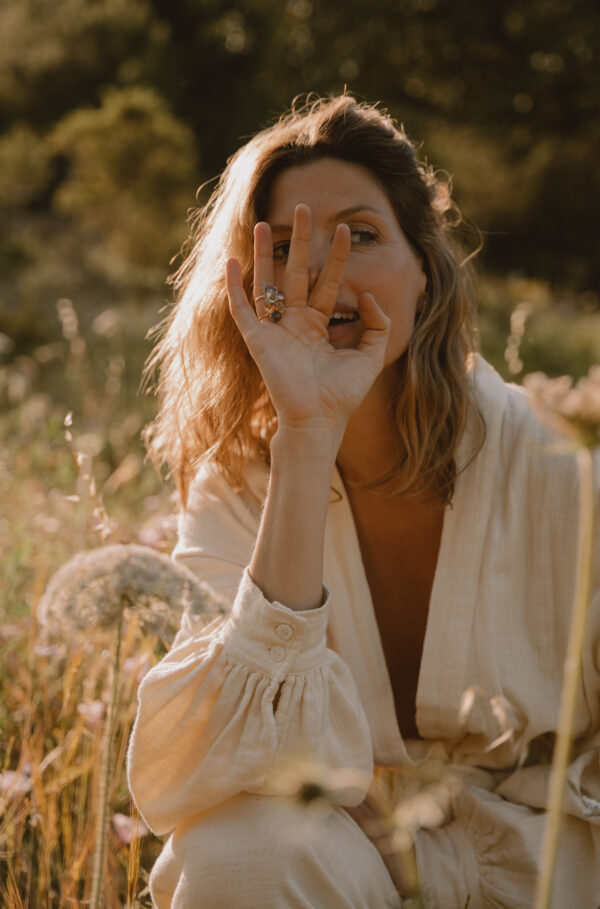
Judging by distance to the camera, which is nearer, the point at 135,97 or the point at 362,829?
the point at 362,829

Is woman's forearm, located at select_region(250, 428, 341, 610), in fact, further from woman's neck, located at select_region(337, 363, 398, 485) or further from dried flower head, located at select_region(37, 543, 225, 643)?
woman's neck, located at select_region(337, 363, 398, 485)

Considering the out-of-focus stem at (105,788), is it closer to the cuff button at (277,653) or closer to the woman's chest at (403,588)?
the cuff button at (277,653)

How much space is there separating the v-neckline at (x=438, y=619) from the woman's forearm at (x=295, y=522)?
0.45 m

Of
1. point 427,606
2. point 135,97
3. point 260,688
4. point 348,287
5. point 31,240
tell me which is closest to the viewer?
point 260,688

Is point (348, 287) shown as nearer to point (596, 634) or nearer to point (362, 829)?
point (596, 634)

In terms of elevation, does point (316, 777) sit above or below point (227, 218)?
below

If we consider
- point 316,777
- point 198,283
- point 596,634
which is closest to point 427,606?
point 596,634

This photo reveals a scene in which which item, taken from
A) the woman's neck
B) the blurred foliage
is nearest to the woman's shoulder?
the woman's neck

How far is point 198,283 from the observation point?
6.96 feet

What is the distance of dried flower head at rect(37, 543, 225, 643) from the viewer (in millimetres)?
1054

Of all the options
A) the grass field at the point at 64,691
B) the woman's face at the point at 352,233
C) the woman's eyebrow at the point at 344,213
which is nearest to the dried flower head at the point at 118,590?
the grass field at the point at 64,691

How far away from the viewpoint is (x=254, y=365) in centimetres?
212

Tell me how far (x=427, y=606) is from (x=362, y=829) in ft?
1.85

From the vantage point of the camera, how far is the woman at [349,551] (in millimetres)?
1492
